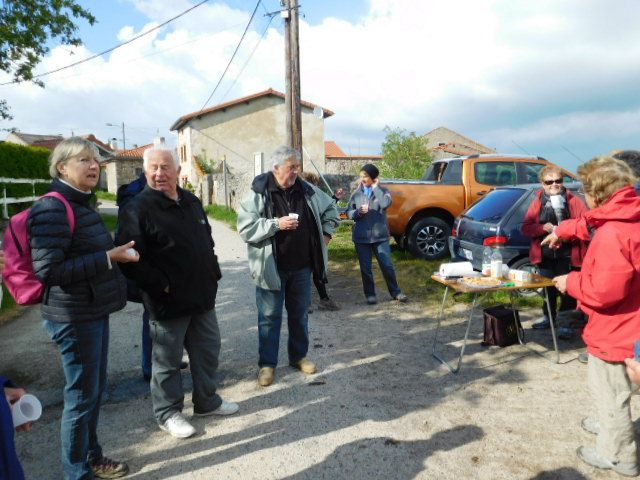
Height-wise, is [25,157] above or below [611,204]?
above

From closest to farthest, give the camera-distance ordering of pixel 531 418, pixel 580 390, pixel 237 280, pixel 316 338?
pixel 531 418, pixel 580 390, pixel 316 338, pixel 237 280

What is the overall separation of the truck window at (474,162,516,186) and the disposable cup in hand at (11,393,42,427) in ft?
28.7

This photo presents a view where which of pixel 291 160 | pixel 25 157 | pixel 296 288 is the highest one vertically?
pixel 25 157

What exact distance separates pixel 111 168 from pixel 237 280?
175ft

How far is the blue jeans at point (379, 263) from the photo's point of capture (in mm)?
6598

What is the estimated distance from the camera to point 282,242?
400 cm

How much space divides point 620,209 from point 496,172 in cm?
710

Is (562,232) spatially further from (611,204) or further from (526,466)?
(526,466)

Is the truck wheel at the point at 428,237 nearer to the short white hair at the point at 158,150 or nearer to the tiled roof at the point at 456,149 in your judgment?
the short white hair at the point at 158,150

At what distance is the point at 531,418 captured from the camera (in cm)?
341

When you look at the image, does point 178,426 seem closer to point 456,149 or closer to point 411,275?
point 411,275

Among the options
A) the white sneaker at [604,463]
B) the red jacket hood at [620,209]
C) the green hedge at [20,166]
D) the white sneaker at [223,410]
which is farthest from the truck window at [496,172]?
the green hedge at [20,166]

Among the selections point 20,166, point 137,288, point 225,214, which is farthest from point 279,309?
point 225,214

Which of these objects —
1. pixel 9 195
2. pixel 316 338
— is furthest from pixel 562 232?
pixel 9 195
